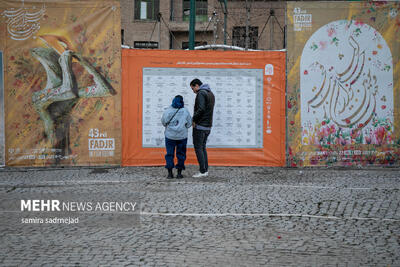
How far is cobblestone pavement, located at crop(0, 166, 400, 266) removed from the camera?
4672 mm

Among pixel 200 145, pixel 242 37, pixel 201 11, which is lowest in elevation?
pixel 200 145

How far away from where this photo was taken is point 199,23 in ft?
113

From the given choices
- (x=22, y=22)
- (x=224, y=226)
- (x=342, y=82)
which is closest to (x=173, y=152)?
(x=224, y=226)

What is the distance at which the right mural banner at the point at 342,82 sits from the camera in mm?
11164

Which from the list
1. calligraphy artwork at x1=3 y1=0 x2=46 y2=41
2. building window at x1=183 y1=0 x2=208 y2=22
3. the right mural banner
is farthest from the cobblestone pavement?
building window at x1=183 y1=0 x2=208 y2=22

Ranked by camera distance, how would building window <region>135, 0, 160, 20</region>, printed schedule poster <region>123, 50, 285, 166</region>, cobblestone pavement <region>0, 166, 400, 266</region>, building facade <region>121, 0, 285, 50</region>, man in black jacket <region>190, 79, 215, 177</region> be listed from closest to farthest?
cobblestone pavement <region>0, 166, 400, 266</region> → man in black jacket <region>190, 79, 215, 177</region> → printed schedule poster <region>123, 50, 285, 166</region> → building facade <region>121, 0, 285, 50</region> → building window <region>135, 0, 160, 20</region>

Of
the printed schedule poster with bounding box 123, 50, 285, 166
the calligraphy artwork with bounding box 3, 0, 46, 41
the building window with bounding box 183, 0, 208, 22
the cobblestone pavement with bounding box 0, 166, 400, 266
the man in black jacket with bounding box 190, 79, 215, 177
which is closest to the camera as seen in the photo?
the cobblestone pavement with bounding box 0, 166, 400, 266

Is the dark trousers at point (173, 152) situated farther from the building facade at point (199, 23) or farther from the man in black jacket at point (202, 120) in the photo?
the building facade at point (199, 23)

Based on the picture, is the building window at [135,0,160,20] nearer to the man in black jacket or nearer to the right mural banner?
the right mural banner

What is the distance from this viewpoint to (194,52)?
11188 mm

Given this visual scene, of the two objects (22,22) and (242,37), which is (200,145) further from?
(242,37)

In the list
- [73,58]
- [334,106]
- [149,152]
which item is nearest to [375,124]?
[334,106]

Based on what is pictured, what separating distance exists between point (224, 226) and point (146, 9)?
103ft

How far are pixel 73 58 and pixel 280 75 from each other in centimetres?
451
